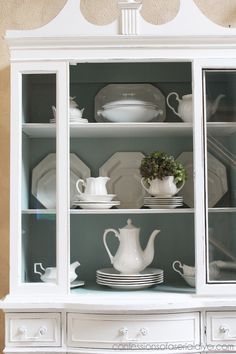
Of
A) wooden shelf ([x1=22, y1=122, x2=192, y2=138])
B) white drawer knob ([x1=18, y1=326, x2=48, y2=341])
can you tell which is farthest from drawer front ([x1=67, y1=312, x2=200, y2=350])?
wooden shelf ([x1=22, y1=122, x2=192, y2=138])

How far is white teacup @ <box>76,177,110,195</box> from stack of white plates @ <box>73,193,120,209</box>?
0.03 metres

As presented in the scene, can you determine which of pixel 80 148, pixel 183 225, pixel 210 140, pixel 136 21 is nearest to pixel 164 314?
pixel 183 225

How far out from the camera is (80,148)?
7.68 feet

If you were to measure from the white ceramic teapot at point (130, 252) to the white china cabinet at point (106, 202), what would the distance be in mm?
78

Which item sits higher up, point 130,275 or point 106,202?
point 106,202

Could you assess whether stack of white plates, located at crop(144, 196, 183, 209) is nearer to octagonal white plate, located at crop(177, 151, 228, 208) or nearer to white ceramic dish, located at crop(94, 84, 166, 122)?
octagonal white plate, located at crop(177, 151, 228, 208)

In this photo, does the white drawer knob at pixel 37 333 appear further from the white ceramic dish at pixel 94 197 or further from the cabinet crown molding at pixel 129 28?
the cabinet crown molding at pixel 129 28

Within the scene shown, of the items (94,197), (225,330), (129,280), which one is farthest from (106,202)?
(225,330)

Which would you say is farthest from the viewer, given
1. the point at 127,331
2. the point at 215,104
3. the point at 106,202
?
the point at 106,202

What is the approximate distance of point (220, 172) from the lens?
2.02m

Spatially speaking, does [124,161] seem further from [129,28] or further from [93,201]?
[129,28]

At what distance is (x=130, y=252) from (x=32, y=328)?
50 cm

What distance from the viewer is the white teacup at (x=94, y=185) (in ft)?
7.07

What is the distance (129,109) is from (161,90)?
0.75ft
